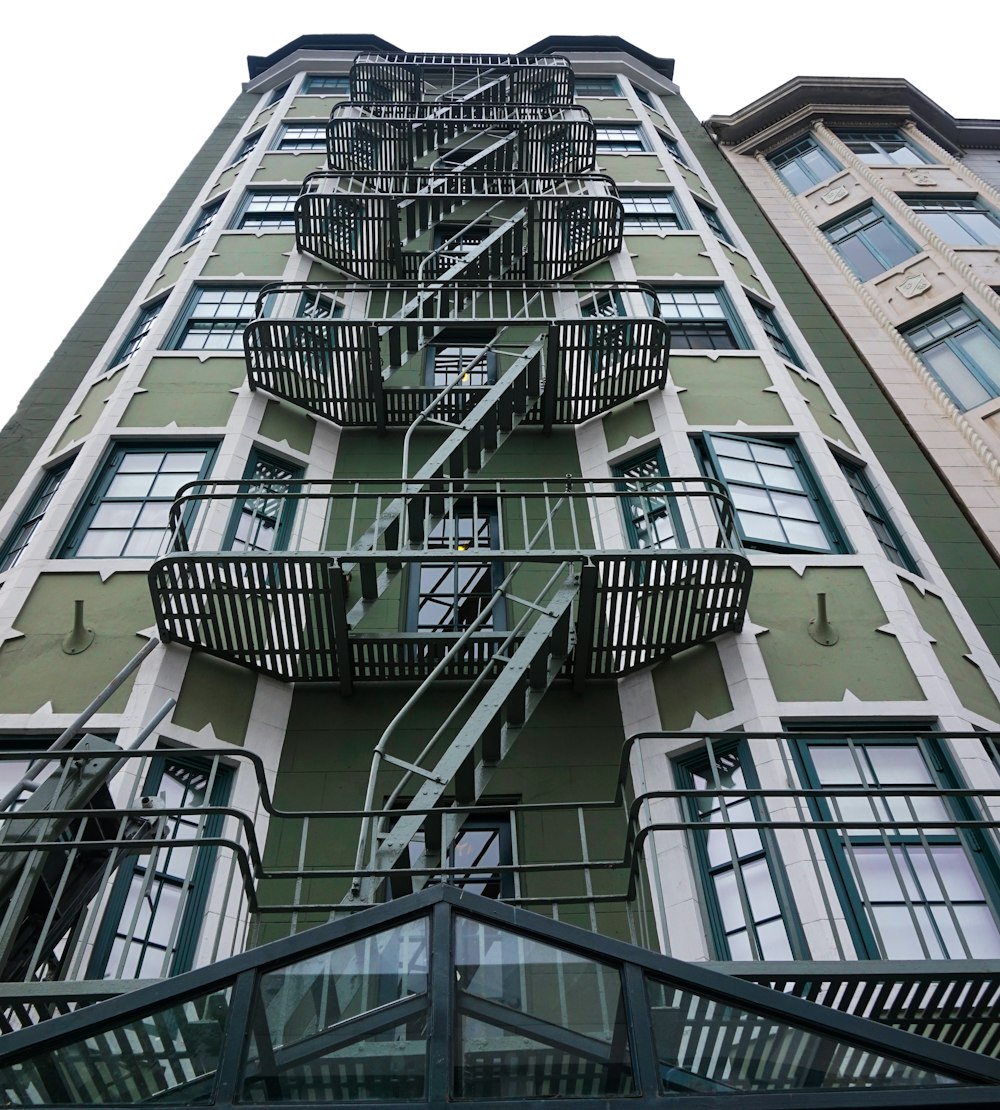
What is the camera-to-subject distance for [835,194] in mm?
23109

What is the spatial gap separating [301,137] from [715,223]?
980 centimetres

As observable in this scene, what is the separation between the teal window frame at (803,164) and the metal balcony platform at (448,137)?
16.9ft

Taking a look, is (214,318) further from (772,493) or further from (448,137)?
(772,493)

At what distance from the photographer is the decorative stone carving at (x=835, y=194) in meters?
22.9

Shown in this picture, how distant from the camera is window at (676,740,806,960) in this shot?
28.3ft

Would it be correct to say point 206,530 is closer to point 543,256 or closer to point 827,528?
point 827,528

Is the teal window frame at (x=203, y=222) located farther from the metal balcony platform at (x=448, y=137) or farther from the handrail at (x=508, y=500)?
the handrail at (x=508, y=500)

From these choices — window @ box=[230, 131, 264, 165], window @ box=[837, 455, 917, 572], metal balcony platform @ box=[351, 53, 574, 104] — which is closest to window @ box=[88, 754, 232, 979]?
window @ box=[837, 455, 917, 572]

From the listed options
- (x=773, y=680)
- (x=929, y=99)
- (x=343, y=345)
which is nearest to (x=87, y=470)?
(x=343, y=345)

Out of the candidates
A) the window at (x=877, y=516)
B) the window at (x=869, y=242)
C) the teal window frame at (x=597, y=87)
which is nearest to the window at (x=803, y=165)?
the window at (x=869, y=242)

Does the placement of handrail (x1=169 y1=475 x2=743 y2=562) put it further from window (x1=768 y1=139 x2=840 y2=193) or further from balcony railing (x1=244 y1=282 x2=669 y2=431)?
window (x1=768 y1=139 x2=840 y2=193)

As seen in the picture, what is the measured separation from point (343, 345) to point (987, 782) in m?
9.50

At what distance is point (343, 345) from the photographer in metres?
14.7

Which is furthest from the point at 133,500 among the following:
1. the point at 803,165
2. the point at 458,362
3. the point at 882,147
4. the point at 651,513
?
the point at 882,147
